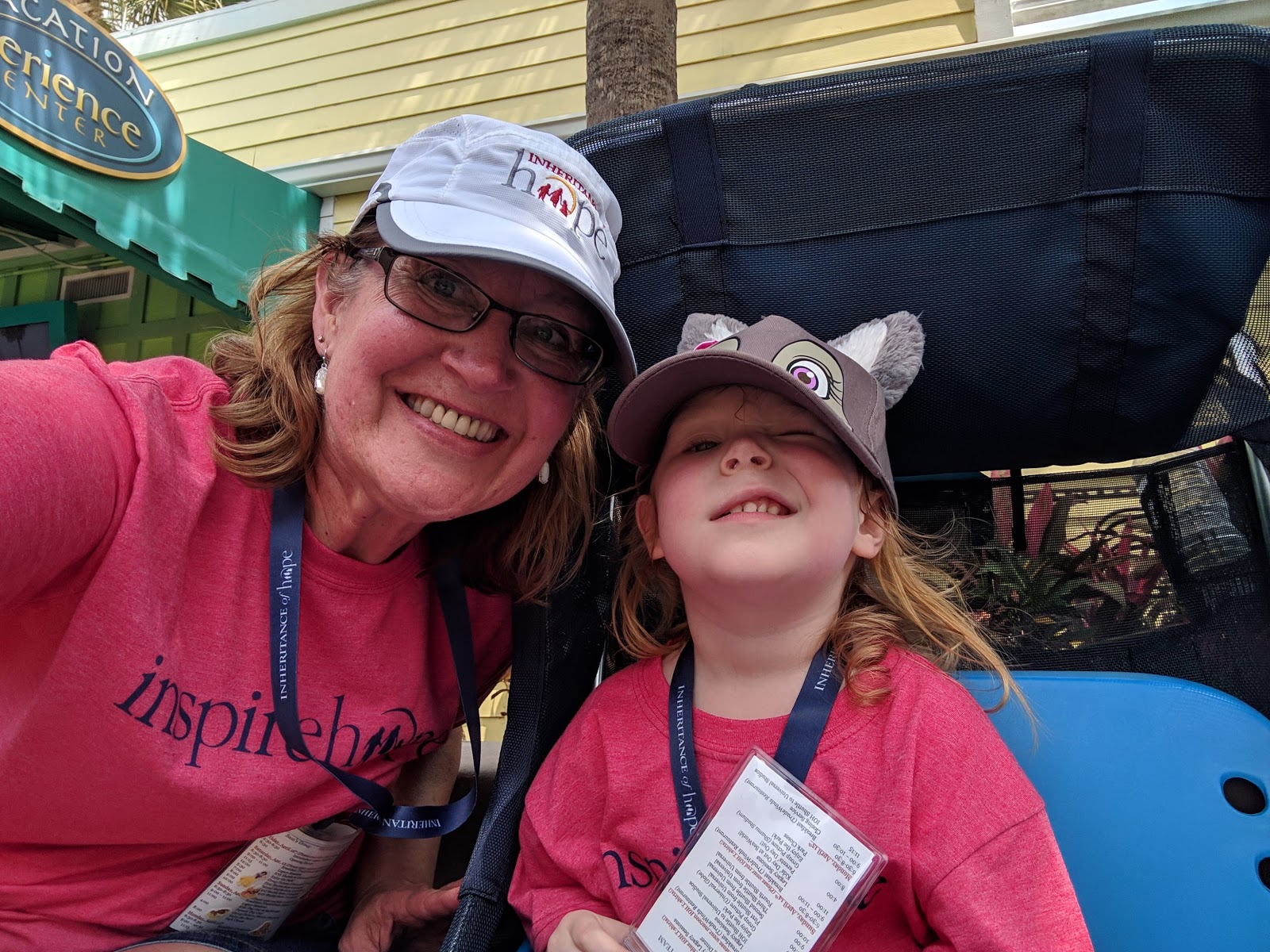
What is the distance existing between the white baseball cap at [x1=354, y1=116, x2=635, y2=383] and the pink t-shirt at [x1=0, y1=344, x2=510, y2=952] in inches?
20.0

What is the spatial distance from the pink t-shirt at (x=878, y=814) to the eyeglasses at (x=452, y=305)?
0.64 meters

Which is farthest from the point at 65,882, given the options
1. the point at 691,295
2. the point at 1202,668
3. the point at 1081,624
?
the point at 1202,668

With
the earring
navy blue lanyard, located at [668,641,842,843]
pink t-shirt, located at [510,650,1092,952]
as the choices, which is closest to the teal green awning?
the earring

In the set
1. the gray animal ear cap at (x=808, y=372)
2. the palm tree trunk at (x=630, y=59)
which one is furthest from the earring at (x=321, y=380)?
the palm tree trunk at (x=630, y=59)

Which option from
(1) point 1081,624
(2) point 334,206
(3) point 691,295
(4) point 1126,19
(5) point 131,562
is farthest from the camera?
(2) point 334,206

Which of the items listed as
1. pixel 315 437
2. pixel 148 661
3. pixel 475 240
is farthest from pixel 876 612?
pixel 148 661

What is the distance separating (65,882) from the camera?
152 cm

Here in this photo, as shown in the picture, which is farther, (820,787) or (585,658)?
(585,658)

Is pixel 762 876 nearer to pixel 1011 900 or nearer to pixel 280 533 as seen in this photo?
pixel 1011 900

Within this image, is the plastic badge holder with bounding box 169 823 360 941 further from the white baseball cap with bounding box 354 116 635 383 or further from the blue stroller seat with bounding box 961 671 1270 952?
the blue stroller seat with bounding box 961 671 1270 952

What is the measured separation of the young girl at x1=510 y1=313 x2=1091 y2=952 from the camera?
127cm

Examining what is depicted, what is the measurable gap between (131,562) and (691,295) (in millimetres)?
1013

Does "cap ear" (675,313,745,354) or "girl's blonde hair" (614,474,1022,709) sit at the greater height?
"cap ear" (675,313,745,354)

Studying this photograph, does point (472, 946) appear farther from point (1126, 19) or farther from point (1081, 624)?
point (1126, 19)
